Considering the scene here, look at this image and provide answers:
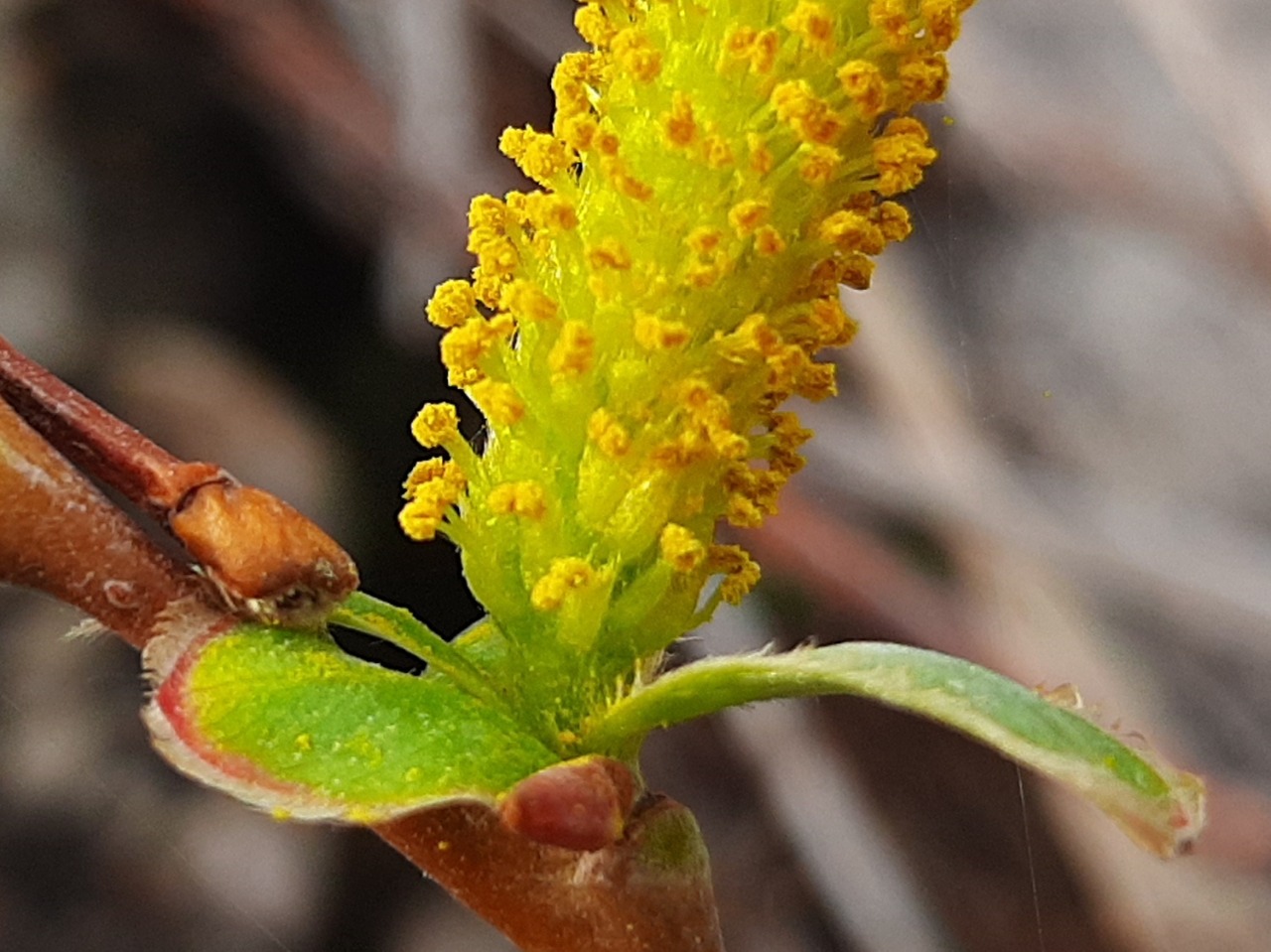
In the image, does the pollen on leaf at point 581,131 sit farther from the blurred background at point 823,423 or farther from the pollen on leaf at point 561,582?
the blurred background at point 823,423

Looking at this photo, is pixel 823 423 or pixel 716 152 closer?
pixel 716 152

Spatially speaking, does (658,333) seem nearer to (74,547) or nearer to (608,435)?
(608,435)

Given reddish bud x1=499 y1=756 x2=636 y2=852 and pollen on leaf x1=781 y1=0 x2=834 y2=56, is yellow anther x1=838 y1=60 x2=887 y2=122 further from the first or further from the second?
reddish bud x1=499 y1=756 x2=636 y2=852

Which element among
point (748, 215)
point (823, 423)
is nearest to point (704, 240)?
point (748, 215)

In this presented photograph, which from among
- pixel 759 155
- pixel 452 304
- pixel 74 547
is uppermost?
pixel 759 155

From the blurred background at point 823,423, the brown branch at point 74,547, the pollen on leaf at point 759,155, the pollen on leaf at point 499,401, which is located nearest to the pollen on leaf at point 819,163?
the pollen on leaf at point 759,155

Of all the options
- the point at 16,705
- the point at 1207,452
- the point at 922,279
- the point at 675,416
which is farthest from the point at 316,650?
the point at 1207,452
